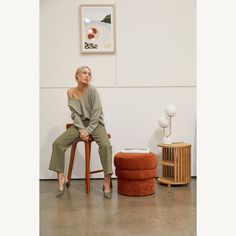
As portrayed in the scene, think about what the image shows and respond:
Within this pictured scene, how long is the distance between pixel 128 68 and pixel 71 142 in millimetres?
1363

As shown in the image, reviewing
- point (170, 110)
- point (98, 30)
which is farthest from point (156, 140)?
point (98, 30)

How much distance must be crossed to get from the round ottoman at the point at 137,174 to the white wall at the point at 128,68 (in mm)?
929

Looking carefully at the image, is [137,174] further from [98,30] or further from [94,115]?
[98,30]

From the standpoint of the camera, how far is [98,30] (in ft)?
14.5

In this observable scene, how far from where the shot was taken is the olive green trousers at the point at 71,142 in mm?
3551

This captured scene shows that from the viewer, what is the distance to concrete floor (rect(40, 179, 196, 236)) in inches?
94.3

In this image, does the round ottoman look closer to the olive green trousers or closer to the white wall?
the olive green trousers

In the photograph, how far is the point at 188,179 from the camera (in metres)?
3.97

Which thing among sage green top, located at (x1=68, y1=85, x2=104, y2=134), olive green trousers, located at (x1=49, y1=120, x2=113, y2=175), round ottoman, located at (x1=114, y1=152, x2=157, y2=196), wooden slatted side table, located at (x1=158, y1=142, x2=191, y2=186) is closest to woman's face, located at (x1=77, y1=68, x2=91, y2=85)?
sage green top, located at (x1=68, y1=85, x2=104, y2=134)

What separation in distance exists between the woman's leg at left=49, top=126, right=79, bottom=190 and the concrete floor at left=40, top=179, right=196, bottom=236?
29cm

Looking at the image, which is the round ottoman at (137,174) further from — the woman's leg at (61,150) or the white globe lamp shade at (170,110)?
the white globe lamp shade at (170,110)
